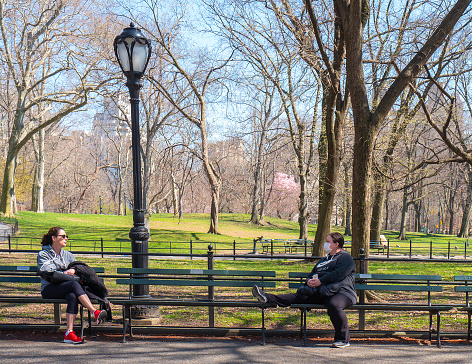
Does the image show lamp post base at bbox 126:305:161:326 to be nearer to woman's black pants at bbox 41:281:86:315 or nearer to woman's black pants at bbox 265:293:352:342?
woman's black pants at bbox 41:281:86:315

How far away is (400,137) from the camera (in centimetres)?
1631

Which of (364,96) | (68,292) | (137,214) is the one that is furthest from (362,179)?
(68,292)

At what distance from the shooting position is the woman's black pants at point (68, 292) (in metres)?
6.19

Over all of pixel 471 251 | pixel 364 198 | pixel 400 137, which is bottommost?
pixel 471 251

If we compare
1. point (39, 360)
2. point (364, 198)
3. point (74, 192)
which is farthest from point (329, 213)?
point (74, 192)

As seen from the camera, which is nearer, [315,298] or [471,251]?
Answer: [315,298]

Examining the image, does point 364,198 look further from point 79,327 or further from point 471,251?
point 471,251

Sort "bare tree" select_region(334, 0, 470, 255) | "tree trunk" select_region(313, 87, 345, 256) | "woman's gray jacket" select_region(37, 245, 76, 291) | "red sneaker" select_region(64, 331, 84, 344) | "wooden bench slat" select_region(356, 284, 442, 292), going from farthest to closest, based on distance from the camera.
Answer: "tree trunk" select_region(313, 87, 345, 256) → "bare tree" select_region(334, 0, 470, 255) → "wooden bench slat" select_region(356, 284, 442, 292) → "woman's gray jacket" select_region(37, 245, 76, 291) → "red sneaker" select_region(64, 331, 84, 344)

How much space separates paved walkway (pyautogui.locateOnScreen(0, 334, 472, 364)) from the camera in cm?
554

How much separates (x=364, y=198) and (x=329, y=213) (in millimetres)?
5292

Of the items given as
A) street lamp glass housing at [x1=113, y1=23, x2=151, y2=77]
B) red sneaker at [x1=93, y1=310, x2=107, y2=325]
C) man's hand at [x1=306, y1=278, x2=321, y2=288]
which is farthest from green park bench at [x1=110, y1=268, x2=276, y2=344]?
street lamp glass housing at [x1=113, y1=23, x2=151, y2=77]

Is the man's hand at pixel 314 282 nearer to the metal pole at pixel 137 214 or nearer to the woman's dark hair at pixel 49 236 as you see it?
the metal pole at pixel 137 214

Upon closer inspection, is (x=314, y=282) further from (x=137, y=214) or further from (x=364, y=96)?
(x=364, y=96)

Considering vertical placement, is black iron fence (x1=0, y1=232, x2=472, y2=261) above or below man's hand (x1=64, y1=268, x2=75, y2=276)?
below
